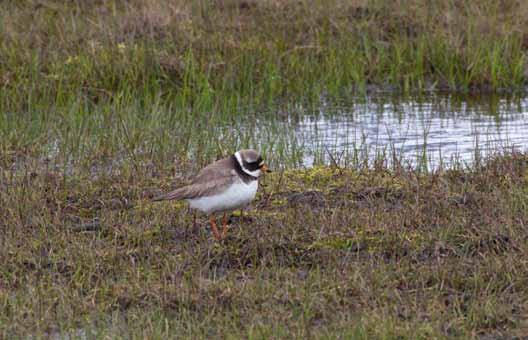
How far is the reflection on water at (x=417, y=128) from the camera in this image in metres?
10.3

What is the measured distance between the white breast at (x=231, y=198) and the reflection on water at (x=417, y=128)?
95.3 inches

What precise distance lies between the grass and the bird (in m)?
0.22

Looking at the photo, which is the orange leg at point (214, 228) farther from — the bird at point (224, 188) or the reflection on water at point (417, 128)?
the reflection on water at point (417, 128)

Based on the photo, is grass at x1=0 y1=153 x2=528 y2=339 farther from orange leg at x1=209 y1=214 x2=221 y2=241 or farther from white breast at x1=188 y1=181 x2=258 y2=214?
white breast at x1=188 y1=181 x2=258 y2=214

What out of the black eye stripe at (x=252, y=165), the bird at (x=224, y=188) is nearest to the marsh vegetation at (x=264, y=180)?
the bird at (x=224, y=188)

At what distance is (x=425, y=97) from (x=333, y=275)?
22.2ft

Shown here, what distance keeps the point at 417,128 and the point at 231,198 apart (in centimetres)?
470

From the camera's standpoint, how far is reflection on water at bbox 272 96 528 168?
10348 millimetres

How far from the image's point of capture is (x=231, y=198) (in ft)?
24.3

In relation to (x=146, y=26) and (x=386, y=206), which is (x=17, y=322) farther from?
(x=146, y=26)

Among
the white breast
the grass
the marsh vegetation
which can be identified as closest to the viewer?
the grass

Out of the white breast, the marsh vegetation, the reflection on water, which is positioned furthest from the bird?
the reflection on water

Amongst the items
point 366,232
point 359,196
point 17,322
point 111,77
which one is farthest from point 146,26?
point 17,322

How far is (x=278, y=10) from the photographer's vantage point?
14.2 metres
